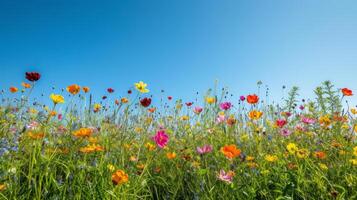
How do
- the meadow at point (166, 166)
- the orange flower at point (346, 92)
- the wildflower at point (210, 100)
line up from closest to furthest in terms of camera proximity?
the meadow at point (166, 166) → the orange flower at point (346, 92) → the wildflower at point (210, 100)

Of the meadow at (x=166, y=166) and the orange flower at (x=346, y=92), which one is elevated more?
the orange flower at (x=346, y=92)

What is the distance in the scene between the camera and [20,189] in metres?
2.19

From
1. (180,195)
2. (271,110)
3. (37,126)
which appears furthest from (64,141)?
(271,110)

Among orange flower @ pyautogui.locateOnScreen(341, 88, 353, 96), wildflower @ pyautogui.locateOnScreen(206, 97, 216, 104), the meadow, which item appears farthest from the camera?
wildflower @ pyautogui.locateOnScreen(206, 97, 216, 104)

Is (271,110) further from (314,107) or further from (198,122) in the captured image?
(198,122)

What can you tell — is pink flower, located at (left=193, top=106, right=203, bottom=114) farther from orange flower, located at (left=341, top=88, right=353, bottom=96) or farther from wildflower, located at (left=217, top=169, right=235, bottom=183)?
wildflower, located at (left=217, top=169, right=235, bottom=183)

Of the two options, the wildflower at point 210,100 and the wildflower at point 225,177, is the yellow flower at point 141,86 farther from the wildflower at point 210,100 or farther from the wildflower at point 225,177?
the wildflower at point 210,100

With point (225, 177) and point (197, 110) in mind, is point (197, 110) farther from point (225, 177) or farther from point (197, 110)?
point (225, 177)

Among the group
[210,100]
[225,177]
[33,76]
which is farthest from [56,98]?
[210,100]

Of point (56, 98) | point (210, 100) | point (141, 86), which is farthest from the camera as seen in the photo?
point (210, 100)

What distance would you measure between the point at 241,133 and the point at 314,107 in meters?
1.35

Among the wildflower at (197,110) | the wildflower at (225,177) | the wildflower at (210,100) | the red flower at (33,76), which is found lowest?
the wildflower at (225,177)

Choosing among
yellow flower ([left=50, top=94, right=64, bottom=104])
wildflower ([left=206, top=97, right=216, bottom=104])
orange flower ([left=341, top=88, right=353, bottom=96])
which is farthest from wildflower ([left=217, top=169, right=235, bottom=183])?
wildflower ([left=206, top=97, right=216, bottom=104])

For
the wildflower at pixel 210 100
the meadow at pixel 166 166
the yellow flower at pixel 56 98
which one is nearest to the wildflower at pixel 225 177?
the meadow at pixel 166 166
